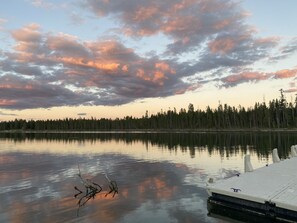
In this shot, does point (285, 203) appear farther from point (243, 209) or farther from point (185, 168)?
point (185, 168)

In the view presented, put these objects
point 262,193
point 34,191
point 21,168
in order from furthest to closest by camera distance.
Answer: point 21,168 < point 34,191 < point 262,193

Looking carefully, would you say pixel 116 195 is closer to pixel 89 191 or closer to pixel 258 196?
pixel 89 191

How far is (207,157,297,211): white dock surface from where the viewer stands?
675 inches

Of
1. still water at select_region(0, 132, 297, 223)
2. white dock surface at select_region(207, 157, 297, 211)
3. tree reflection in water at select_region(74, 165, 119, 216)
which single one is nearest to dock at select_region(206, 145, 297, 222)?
white dock surface at select_region(207, 157, 297, 211)

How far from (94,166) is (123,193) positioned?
17.9 metres

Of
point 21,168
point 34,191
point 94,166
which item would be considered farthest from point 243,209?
point 21,168

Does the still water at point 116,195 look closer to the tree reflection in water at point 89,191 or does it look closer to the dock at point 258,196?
the tree reflection in water at point 89,191

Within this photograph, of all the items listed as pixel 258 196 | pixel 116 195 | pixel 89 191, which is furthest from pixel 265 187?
pixel 89 191

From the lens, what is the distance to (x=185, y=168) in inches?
1486

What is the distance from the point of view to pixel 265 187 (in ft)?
64.6

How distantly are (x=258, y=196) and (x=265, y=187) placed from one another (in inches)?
87.6

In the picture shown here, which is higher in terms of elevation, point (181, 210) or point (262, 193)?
point (262, 193)

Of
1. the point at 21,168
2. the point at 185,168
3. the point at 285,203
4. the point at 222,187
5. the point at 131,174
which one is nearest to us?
the point at 285,203

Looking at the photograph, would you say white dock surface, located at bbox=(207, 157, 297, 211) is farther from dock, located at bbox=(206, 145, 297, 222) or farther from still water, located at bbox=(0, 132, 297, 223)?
still water, located at bbox=(0, 132, 297, 223)
